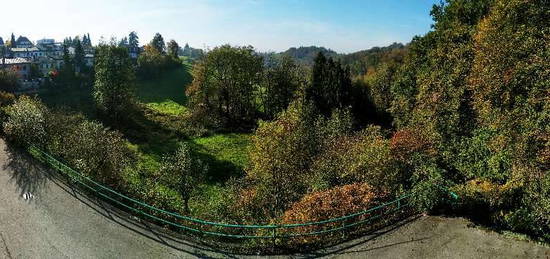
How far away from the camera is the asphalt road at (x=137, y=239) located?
14141mm

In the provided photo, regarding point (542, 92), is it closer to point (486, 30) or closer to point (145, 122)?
point (486, 30)

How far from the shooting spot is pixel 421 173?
1820 cm

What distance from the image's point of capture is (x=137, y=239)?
15.4 meters

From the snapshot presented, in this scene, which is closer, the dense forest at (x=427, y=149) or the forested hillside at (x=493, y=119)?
the forested hillside at (x=493, y=119)

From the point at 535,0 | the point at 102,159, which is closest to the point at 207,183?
the point at 102,159

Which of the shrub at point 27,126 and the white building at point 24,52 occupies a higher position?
the white building at point 24,52

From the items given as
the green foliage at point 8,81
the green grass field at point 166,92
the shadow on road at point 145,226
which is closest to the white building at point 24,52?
the green grass field at point 166,92

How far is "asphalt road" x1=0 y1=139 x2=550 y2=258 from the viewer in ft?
46.4

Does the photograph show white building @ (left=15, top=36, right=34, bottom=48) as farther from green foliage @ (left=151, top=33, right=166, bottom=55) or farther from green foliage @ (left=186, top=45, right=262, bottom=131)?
green foliage @ (left=186, top=45, right=262, bottom=131)

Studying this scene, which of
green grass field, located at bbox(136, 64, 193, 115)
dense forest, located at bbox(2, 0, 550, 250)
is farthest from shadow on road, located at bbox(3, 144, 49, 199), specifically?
green grass field, located at bbox(136, 64, 193, 115)

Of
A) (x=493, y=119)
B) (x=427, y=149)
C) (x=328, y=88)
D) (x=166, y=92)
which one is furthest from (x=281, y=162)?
(x=166, y=92)

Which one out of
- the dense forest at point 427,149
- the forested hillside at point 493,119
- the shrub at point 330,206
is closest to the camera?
the forested hillside at point 493,119

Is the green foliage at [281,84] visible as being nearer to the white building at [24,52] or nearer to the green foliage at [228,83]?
the green foliage at [228,83]

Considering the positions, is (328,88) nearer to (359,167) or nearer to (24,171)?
(359,167)
